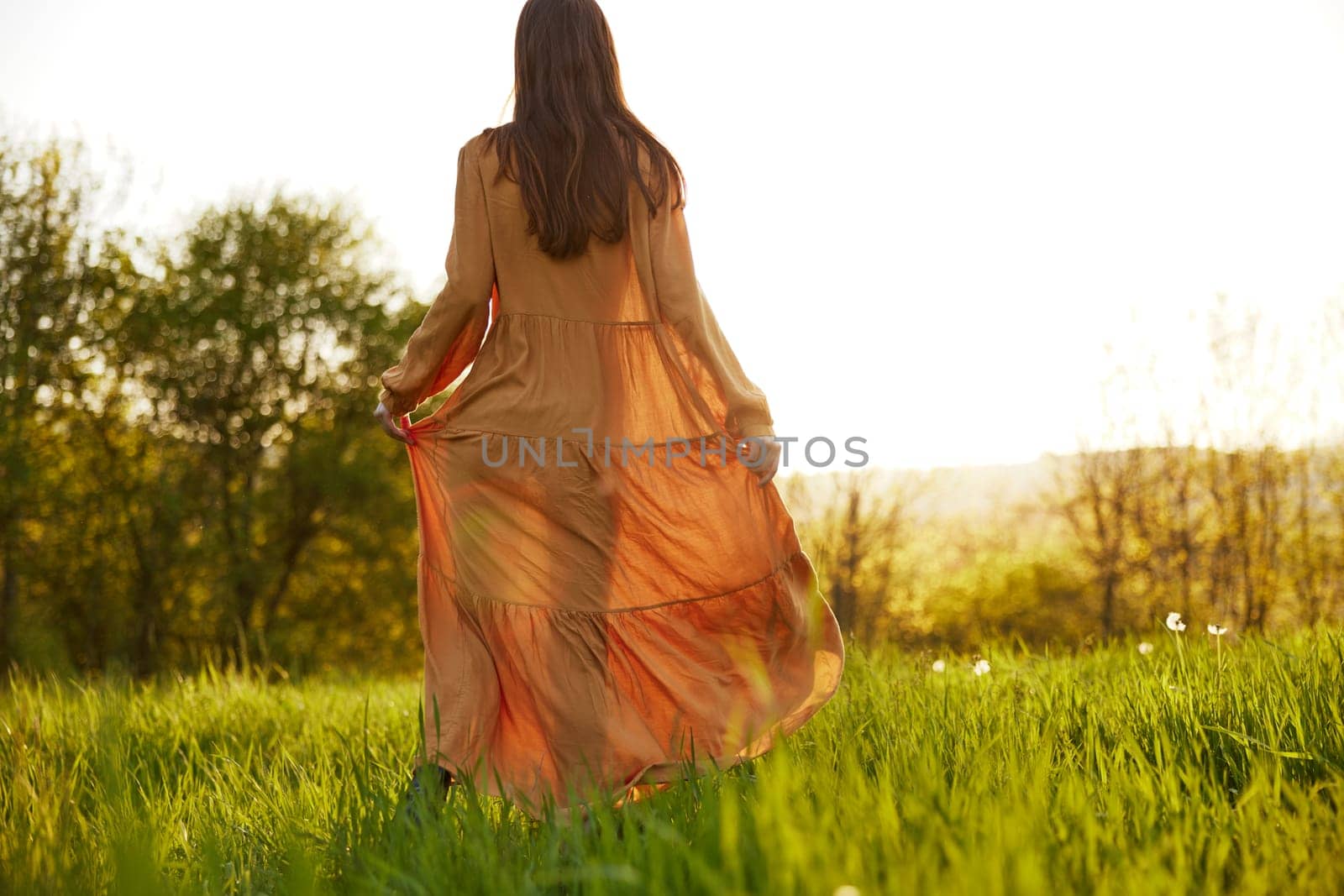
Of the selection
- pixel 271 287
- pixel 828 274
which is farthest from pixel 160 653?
pixel 828 274

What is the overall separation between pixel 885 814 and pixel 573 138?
168 centimetres

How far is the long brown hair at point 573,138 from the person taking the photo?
7.54ft

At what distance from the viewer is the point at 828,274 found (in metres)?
16.0

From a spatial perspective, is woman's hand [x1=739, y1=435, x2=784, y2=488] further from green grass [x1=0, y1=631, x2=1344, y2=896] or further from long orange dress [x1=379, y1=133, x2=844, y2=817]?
green grass [x1=0, y1=631, x2=1344, y2=896]

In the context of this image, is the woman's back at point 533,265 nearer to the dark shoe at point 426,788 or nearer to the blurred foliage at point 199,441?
the dark shoe at point 426,788

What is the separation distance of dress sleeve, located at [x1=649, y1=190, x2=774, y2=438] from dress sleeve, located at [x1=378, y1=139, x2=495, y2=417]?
0.43 metres

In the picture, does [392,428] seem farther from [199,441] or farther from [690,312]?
[199,441]

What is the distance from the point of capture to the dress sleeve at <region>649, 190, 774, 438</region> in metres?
2.36

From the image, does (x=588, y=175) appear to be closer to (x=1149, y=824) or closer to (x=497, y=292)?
(x=497, y=292)

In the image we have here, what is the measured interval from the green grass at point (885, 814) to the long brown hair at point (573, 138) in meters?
1.30

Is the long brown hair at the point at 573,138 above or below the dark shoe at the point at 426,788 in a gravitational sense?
above

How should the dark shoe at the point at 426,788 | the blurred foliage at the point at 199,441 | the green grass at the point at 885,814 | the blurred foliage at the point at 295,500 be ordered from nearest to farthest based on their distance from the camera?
the green grass at the point at 885,814, the dark shoe at the point at 426,788, the blurred foliage at the point at 295,500, the blurred foliage at the point at 199,441

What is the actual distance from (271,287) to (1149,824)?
51.9 ft

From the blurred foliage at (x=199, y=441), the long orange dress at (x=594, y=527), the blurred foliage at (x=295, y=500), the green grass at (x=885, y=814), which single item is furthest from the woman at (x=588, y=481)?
the blurred foliage at (x=199, y=441)
